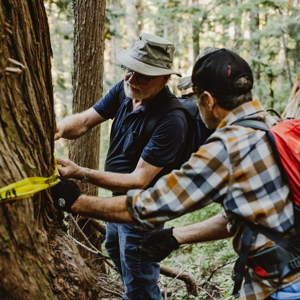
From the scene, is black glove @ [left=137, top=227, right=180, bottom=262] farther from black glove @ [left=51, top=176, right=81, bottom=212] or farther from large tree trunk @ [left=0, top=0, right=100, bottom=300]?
black glove @ [left=51, top=176, right=81, bottom=212]

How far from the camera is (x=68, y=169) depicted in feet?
7.79

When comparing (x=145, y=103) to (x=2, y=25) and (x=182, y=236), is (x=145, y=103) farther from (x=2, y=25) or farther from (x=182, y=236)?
(x=2, y=25)

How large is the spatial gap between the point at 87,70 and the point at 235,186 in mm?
2892

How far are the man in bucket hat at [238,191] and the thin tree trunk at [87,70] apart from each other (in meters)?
2.40

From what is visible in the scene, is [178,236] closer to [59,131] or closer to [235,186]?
[235,186]

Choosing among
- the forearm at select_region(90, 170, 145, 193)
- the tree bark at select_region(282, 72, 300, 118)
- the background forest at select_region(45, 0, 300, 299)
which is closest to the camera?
the forearm at select_region(90, 170, 145, 193)

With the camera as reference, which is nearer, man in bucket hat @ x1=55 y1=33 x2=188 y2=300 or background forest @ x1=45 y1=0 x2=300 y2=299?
man in bucket hat @ x1=55 y1=33 x2=188 y2=300

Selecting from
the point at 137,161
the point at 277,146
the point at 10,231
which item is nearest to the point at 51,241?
the point at 10,231

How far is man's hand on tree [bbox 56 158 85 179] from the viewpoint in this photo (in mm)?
2330

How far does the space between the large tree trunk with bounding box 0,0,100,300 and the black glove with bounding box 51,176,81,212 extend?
4 centimetres

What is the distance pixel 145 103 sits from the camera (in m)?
3.00

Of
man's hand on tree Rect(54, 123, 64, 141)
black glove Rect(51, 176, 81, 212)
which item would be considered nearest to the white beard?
man's hand on tree Rect(54, 123, 64, 141)

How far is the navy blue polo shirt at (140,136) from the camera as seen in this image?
2721 millimetres

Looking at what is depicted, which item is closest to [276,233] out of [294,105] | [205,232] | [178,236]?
[205,232]
